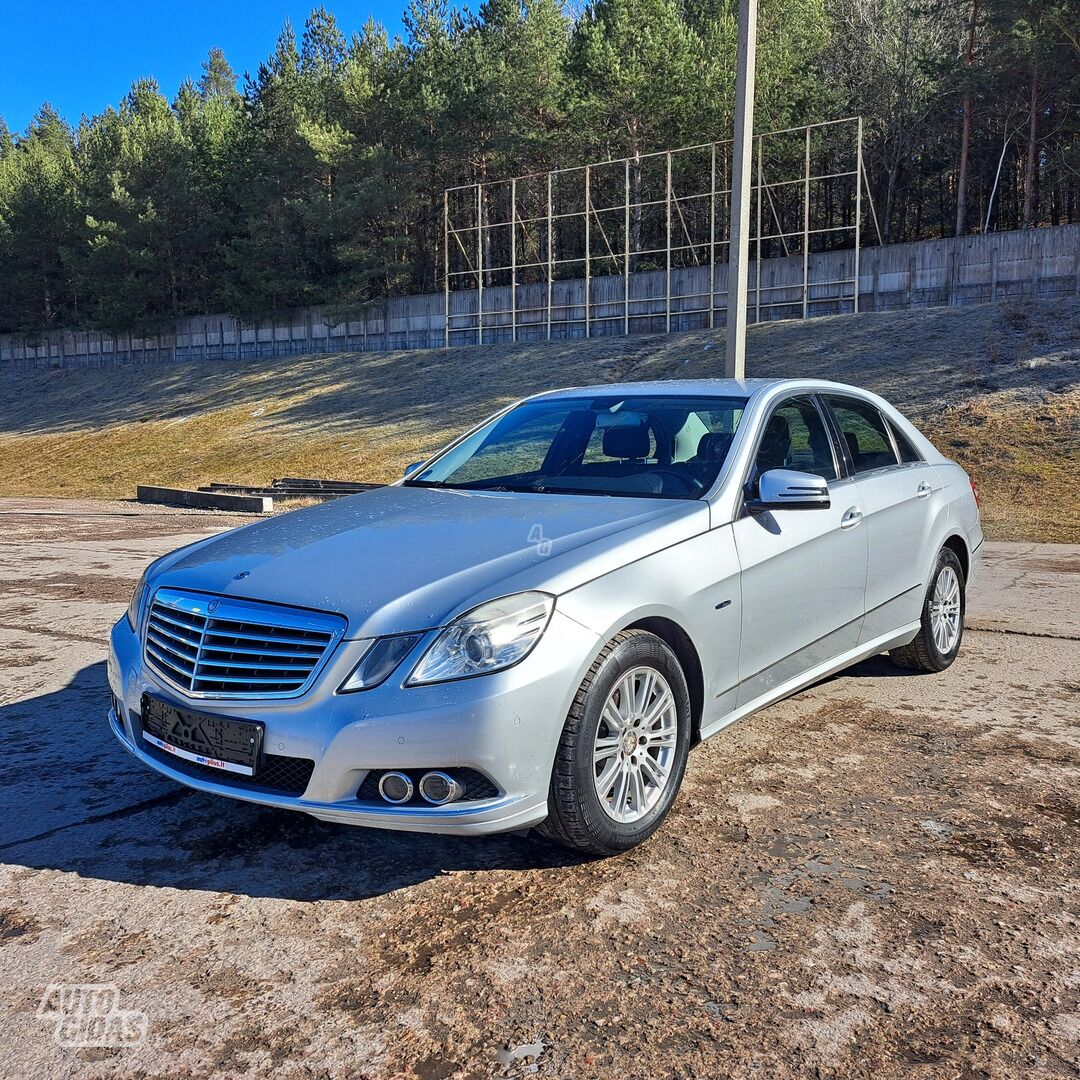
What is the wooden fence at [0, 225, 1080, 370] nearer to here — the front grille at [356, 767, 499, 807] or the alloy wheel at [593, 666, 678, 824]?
the alloy wheel at [593, 666, 678, 824]

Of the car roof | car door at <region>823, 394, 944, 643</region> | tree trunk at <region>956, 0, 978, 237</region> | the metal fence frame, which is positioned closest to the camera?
the car roof

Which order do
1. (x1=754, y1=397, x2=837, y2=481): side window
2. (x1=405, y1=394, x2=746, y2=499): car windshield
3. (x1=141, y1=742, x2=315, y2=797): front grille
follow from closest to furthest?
(x1=141, y1=742, x2=315, y2=797): front grille
(x1=405, y1=394, x2=746, y2=499): car windshield
(x1=754, y1=397, x2=837, y2=481): side window

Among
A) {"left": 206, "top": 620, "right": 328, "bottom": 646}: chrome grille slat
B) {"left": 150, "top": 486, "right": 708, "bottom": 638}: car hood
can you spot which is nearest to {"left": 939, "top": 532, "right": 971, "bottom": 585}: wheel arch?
{"left": 150, "top": 486, "right": 708, "bottom": 638}: car hood

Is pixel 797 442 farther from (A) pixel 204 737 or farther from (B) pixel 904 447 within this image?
(A) pixel 204 737

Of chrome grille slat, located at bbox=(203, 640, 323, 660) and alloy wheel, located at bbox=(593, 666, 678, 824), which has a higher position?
chrome grille slat, located at bbox=(203, 640, 323, 660)

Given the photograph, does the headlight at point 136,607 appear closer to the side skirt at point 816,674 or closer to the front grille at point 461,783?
the front grille at point 461,783

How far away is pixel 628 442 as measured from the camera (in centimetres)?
473

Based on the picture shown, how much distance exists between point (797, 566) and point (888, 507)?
1.07 meters

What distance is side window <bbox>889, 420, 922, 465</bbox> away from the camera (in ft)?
18.6

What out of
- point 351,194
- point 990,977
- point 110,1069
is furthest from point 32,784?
point 351,194

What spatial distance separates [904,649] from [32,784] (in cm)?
438

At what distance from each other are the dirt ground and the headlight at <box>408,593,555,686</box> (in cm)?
76

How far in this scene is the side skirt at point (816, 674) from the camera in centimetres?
403

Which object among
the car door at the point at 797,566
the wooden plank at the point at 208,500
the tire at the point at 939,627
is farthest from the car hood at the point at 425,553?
the wooden plank at the point at 208,500
